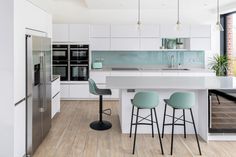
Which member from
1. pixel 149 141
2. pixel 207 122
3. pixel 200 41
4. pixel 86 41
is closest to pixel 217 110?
pixel 207 122

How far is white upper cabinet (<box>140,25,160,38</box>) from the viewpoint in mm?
7875

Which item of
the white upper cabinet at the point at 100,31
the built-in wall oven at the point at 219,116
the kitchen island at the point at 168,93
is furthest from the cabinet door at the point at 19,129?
the white upper cabinet at the point at 100,31

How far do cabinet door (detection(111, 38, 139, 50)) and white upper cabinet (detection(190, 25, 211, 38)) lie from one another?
1.78 metres

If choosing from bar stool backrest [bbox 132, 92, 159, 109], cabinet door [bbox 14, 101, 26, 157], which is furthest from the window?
cabinet door [bbox 14, 101, 26, 157]

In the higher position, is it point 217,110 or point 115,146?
point 217,110

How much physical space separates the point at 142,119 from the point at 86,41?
3838mm

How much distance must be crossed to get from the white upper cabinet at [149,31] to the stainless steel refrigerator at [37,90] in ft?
12.4

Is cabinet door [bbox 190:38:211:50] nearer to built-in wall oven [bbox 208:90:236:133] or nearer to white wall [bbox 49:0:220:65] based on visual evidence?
white wall [bbox 49:0:220:65]

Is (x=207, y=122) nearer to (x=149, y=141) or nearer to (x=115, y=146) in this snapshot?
(x=149, y=141)

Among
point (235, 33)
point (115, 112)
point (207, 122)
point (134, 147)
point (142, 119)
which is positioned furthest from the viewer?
point (235, 33)

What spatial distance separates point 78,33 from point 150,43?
2260 mm

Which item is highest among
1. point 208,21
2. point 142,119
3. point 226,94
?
point 208,21

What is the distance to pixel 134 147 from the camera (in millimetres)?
4039

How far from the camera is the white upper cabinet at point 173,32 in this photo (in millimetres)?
7875
